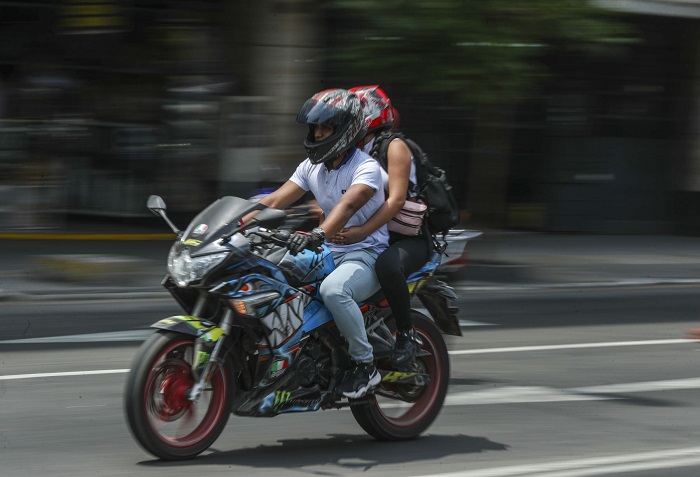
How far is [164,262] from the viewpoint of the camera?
13898mm

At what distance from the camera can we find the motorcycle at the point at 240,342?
5406 millimetres

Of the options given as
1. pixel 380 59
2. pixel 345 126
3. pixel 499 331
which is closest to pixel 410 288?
pixel 345 126

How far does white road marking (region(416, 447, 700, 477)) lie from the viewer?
18.3 feet

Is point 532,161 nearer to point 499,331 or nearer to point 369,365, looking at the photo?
point 499,331

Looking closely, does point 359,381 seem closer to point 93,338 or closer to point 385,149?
point 385,149

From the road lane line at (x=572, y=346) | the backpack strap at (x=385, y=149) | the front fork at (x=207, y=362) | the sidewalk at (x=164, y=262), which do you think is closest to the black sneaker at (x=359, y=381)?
the front fork at (x=207, y=362)

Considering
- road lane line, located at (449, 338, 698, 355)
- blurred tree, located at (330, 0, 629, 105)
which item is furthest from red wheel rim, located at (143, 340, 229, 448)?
blurred tree, located at (330, 0, 629, 105)

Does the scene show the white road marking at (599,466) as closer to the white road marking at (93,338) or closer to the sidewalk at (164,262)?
the white road marking at (93,338)

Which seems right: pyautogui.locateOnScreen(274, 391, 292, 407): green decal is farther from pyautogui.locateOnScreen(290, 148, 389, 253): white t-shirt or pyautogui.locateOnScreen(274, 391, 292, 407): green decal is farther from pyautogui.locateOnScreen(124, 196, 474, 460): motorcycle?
pyautogui.locateOnScreen(290, 148, 389, 253): white t-shirt

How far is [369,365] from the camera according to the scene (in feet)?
19.7

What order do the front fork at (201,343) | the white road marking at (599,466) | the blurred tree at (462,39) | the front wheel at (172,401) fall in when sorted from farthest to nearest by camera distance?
the blurred tree at (462,39) < the white road marking at (599,466) < the front fork at (201,343) < the front wheel at (172,401)

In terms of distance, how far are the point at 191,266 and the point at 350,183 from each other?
96 cm

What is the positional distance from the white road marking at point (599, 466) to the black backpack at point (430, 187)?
128 centimetres

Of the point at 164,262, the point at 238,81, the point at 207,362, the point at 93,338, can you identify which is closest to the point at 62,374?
the point at 93,338
